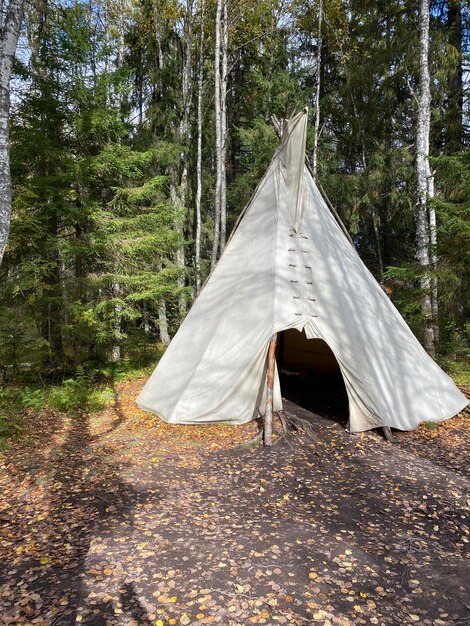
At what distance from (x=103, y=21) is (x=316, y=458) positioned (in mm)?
17030

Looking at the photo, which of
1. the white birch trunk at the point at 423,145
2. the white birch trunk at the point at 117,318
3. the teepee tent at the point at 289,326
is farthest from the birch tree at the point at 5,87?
the white birch trunk at the point at 423,145

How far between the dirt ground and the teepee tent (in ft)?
1.76

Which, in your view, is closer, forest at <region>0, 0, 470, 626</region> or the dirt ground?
the dirt ground

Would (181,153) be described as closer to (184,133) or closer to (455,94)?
(184,133)

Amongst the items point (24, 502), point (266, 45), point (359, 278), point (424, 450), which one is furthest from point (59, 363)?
point (266, 45)

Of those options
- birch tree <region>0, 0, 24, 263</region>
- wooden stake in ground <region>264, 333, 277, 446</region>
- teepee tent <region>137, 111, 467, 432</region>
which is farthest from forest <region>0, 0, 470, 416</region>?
wooden stake in ground <region>264, 333, 277, 446</region>

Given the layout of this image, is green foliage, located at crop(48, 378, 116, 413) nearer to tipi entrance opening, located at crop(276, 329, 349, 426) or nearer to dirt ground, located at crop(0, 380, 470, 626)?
dirt ground, located at crop(0, 380, 470, 626)

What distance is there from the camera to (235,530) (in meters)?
3.86

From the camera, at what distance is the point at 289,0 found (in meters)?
15.5

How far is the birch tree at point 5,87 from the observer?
502 cm

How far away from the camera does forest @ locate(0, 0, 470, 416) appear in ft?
27.9

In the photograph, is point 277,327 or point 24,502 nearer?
point 24,502

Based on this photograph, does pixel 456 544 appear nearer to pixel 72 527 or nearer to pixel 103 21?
pixel 72 527

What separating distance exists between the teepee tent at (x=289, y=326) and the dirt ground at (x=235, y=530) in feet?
1.76
